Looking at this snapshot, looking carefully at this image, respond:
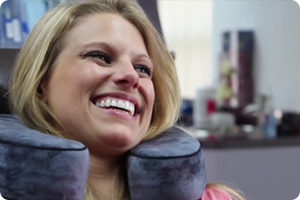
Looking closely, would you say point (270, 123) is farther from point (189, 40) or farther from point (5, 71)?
point (5, 71)

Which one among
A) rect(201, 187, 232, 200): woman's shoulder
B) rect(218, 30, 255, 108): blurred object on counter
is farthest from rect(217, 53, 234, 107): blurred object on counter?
rect(201, 187, 232, 200): woman's shoulder

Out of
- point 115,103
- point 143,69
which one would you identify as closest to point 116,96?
point 115,103

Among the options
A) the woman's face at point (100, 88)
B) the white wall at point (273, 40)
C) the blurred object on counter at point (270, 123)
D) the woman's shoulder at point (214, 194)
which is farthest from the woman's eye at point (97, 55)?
the blurred object on counter at point (270, 123)

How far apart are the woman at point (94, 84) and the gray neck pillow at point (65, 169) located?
6 centimetres

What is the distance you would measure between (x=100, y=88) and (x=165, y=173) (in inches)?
8.6

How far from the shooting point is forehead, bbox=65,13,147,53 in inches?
41.1

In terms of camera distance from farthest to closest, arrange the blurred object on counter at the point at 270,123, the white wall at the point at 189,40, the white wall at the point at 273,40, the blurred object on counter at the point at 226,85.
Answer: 1. the white wall at the point at 189,40
2. the blurred object on counter at the point at 226,85
3. the blurred object on counter at the point at 270,123
4. the white wall at the point at 273,40

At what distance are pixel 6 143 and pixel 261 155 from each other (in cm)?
155

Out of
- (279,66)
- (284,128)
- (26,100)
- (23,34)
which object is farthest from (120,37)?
(279,66)

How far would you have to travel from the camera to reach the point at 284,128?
3045 millimetres

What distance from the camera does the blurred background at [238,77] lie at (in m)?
1.92

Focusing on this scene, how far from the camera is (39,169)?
864 mm

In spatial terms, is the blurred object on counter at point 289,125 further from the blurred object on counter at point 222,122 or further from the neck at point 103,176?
the neck at point 103,176

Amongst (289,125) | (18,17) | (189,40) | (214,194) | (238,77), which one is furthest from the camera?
(189,40)
